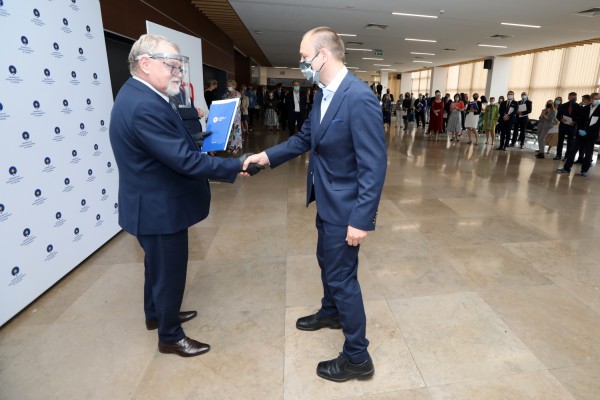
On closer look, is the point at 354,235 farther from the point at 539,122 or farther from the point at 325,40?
the point at 539,122

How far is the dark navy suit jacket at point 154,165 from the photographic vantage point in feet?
5.05

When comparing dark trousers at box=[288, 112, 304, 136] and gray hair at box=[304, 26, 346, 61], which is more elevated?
gray hair at box=[304, 26, 346, 61]

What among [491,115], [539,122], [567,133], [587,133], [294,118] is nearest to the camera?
[587,133]

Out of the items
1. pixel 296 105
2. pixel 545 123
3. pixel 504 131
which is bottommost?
pixel 504 131

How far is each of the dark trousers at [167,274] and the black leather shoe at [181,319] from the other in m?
0.22

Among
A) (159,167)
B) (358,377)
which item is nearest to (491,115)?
(358,377)

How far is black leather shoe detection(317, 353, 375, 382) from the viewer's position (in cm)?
176

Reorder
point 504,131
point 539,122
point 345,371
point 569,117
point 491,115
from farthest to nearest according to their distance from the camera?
1. point 491,115
2. point 504,131
3. point 539,122
4. point 569,117
5. point 345,371

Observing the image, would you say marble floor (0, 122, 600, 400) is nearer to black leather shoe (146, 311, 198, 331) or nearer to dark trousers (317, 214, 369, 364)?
black leather shoe (146, 311, 198, 331)

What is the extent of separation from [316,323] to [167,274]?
95cm

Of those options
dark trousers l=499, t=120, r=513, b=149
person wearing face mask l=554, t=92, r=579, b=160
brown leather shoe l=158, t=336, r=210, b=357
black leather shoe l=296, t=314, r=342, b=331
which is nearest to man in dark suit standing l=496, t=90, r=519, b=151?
dark trousers l=499, t=120, r=513, b=149

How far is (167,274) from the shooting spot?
180 centimetres

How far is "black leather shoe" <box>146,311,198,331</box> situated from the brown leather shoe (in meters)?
0.20


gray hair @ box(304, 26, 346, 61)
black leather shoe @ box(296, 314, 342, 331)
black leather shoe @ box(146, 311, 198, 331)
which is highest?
gray hair @ box(304, 26, 346, 61)
